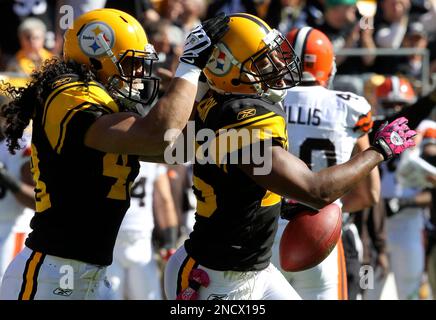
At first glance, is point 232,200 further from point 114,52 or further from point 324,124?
point 324,124

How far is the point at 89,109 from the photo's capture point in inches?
153

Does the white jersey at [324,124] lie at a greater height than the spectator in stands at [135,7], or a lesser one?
lesser

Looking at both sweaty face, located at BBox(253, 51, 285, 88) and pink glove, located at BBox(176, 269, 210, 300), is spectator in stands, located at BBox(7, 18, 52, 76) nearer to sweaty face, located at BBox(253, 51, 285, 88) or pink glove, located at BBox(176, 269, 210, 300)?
sweaty face, located at BBox(253, 51, 285, 88)

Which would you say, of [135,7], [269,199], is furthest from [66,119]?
[135,7]

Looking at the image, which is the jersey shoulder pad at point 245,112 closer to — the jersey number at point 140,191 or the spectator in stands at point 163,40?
the jersey number at point 140,191

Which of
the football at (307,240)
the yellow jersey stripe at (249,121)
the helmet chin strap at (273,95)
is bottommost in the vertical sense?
the football at (307,240)

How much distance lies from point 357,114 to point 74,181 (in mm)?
1830

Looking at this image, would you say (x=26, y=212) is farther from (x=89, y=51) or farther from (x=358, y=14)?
(x=358, y=14)

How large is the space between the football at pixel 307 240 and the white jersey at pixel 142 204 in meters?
2.94

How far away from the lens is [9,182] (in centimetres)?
681

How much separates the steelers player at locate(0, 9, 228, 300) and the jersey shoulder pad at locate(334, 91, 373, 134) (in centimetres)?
Result: 136

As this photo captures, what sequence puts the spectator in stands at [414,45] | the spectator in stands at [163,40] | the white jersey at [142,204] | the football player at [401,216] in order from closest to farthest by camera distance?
the white jersey at [142,204], the football player at [401,216], the spectator in stands at [163,40], the spectator in stands at [414,45]

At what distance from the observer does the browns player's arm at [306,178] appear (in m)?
3.83

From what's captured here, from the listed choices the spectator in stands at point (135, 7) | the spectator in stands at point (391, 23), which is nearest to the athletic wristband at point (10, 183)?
the spectator in stands at point (135, 7)
